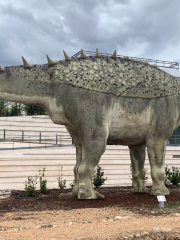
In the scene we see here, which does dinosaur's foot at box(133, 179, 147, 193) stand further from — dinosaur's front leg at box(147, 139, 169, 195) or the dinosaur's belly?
the dinosaur's belly

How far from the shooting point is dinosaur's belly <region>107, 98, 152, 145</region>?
22.3 feet

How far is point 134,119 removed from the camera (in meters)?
6.96

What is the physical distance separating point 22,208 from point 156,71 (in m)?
4.46

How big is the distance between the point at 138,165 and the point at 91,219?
350 centimetres

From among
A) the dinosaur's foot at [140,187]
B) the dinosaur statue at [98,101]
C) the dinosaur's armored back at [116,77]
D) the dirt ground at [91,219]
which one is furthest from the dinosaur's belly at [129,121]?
the dinosaur's foot at [140,187]

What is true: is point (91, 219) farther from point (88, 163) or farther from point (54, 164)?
point (54, 164)

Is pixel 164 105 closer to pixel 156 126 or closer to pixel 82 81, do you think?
pixel 156 126

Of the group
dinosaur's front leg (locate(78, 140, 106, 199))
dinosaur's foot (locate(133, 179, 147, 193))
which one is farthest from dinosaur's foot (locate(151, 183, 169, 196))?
dinosaur's front leg (locate(78, 140, 106, 199))

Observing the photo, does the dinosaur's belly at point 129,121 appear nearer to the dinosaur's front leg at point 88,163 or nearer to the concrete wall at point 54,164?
the dinosaur's front leg at point 88,163

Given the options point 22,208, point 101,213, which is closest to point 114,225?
point 101,213

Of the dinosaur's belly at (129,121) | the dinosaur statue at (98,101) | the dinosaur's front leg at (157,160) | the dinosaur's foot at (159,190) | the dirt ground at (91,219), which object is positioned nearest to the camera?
the dirt ground at (91,219)

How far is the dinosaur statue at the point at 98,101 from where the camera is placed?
652 centimetres

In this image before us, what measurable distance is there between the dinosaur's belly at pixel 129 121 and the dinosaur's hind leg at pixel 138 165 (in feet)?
3.09

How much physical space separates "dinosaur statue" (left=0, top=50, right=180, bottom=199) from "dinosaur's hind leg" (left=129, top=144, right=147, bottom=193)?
0.73 meters
